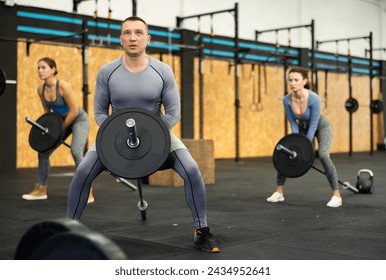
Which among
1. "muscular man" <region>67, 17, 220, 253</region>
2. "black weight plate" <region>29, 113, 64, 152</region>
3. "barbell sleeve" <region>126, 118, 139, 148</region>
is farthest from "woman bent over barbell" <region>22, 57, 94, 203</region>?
"barbell sleeve" <region>126, 118, 139, 148</region>

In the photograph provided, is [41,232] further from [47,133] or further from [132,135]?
[47,133]

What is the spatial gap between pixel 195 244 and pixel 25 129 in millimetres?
5846

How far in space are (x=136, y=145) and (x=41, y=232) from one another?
99cm

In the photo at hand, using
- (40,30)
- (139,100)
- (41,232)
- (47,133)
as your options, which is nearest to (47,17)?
(40,30)

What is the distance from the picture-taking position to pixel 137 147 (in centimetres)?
223

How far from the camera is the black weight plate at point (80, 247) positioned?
3.66 ft

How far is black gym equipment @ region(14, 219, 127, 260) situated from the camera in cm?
112

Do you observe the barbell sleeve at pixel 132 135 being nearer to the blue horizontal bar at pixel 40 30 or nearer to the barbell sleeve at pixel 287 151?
the barbell sleeve at pixel 287 151

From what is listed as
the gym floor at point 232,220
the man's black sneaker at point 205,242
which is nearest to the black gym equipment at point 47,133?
the gym floor at point 232,220

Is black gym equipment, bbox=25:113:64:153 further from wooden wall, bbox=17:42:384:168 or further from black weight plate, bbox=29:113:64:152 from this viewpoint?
wooden wall, bbox=17:42:384:168

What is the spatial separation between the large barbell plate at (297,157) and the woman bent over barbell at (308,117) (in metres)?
0.07

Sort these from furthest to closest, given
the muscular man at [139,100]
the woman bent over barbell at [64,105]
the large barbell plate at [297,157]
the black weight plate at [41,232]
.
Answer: the woman bent over barbell at [64,105]
the large barbell plate at [297,157]
the muscular man at [139,100]
the black weight plate at [41,232]
